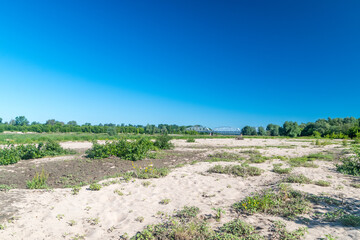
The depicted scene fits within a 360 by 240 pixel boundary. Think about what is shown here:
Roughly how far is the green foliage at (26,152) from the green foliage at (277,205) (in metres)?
11.9

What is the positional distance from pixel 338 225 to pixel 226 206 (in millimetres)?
2175

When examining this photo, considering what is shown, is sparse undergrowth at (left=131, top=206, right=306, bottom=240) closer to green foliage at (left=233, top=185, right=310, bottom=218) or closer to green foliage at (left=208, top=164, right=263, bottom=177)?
green foliage at (left=233, top=185, right=310, bottom=218)

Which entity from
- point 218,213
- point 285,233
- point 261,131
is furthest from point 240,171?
point 261,131

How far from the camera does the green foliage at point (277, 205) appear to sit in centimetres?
A: 434

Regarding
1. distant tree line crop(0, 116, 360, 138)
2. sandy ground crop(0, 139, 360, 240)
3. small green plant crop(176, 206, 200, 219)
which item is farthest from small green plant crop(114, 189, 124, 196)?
distant tree line crop(0, 116, 360, 138)

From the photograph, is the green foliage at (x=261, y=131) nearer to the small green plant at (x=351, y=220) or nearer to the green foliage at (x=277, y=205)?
the green foliage at (x=277, y=205)

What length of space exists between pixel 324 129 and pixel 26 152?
60959mm

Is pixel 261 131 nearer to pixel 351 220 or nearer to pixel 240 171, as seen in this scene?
pixel 240 171

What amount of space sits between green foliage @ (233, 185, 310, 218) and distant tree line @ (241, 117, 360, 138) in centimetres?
4085

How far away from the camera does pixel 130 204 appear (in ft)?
17.1

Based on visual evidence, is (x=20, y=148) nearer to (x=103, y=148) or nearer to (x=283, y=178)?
(x=103, y=148)

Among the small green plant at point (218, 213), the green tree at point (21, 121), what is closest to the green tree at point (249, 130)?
the small green plant at point (218, 213)

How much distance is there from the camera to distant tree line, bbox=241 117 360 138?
40.0 m

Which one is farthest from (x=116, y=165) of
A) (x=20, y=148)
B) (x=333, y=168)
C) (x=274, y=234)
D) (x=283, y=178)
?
(x=333, y=168)
